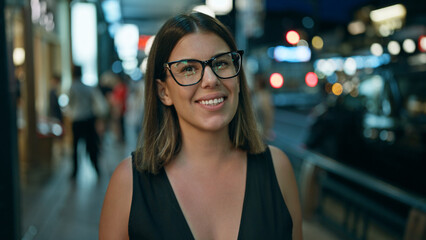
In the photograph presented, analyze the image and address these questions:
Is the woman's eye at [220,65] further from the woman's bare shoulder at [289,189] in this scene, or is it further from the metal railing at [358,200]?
the metal railing at [358,200]

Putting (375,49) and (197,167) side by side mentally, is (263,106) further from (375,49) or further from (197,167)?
(197,167)

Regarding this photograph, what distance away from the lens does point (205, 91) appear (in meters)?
1.73

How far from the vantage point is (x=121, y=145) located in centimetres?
1248

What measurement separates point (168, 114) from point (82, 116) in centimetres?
614

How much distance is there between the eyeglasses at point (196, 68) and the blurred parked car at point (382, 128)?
3.90 meters

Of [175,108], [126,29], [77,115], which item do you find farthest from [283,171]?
[126,29]

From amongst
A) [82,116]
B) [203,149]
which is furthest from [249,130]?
[82,116]

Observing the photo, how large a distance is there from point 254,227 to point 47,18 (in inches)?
437

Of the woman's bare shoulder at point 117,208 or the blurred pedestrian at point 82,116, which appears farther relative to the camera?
the blurred pedestrian at point 82,116

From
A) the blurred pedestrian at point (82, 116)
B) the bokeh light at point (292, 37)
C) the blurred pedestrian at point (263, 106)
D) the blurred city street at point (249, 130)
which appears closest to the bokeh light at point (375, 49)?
the blurred city street at point (249, 130)

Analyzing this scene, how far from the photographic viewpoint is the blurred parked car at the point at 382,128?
5062 millimetres

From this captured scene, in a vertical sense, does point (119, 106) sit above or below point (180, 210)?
below

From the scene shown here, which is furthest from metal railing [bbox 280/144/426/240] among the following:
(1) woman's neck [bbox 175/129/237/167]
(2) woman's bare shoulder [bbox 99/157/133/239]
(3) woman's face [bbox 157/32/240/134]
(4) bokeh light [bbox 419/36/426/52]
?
(4) bokeh light [bbox 419/36/426/52]

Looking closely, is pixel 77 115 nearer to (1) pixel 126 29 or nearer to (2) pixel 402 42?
(2) pixel 402 42
